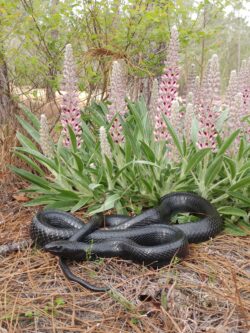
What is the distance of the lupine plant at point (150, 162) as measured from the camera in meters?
3.75

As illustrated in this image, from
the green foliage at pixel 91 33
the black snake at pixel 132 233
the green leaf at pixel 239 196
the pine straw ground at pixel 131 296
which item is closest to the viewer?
the pine straw ground at pixel 131 296

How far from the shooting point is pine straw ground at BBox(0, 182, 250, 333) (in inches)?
98.1

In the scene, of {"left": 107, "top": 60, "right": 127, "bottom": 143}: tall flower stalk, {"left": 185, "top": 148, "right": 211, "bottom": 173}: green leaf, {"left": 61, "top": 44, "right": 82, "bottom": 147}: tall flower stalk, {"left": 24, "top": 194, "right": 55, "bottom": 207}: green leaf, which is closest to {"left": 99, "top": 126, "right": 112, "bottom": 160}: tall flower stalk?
{"left": 107, "top": 60, "right": 127, "bottom": 143}: tall flower stalk

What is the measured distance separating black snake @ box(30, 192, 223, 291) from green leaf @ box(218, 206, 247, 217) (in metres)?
0.20

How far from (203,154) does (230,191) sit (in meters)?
0.54

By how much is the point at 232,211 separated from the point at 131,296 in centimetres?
165

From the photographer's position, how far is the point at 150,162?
3801 millimetres

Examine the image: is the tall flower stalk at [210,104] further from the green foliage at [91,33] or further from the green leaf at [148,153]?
the green foliage at [91,33]

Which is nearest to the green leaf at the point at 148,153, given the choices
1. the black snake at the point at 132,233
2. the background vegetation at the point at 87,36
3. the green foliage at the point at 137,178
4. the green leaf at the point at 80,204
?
the green foliage at the point at 137,178

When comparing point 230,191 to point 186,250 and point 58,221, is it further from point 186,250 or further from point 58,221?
point 58,221

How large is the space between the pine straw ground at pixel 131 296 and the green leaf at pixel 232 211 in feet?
1.41

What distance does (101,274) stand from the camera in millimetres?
3100

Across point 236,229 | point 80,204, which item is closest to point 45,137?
point 80,204

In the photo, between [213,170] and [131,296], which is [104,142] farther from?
[131,296]
